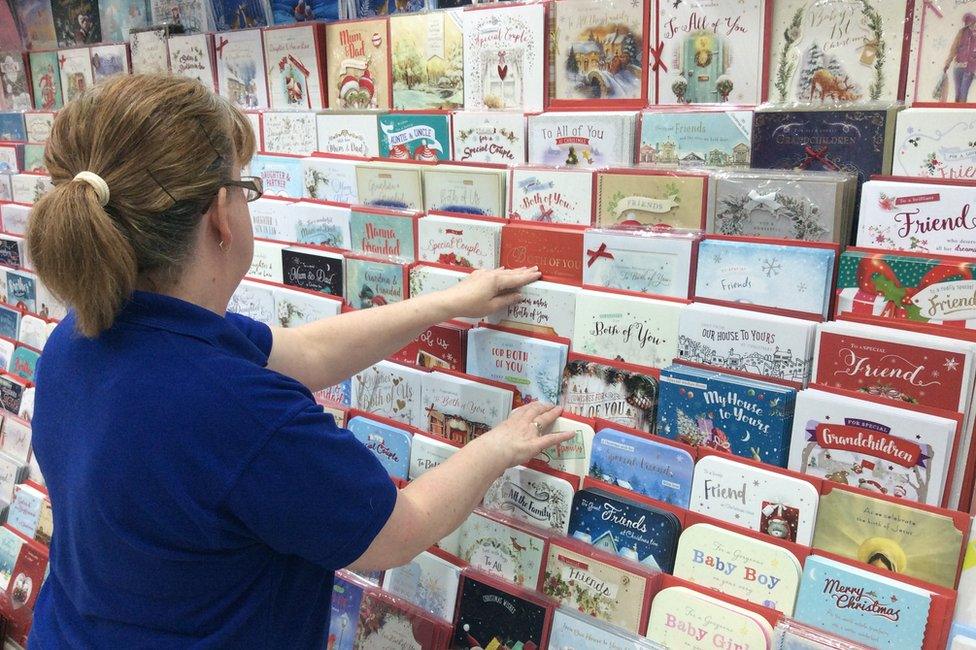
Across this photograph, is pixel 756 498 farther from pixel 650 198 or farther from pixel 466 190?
pixel 466 190

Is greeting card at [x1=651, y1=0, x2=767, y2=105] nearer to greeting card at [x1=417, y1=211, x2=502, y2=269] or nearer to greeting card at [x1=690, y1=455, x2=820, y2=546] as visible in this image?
greeting card at [x1=417, y1=211, x2=502, y2=269]

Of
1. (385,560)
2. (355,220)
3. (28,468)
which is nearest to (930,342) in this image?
(385,560)

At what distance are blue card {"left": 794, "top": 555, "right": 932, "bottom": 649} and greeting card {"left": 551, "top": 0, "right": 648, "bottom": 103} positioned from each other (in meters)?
0.87

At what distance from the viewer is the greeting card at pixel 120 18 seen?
242 centimetres

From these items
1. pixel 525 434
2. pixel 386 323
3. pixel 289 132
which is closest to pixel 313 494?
→ pixel 525 434

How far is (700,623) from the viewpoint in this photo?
1321mm

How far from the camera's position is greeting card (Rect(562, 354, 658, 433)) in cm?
145

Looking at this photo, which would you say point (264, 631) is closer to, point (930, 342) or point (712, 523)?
point (712, 523)

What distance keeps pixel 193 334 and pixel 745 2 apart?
1007 mm

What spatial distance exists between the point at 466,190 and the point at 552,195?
22 centimetres

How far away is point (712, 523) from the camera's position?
1.36 m

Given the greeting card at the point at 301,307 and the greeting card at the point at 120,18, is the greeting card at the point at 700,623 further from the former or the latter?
the greeting card at the point at 120,18

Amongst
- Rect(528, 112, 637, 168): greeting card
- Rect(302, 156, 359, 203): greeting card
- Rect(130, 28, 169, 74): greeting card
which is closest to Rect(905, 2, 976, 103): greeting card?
Rect(528, 112, 637, 168): greeting card

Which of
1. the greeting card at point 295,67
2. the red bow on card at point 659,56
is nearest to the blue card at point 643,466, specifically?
the red bow on card at point 659,56
